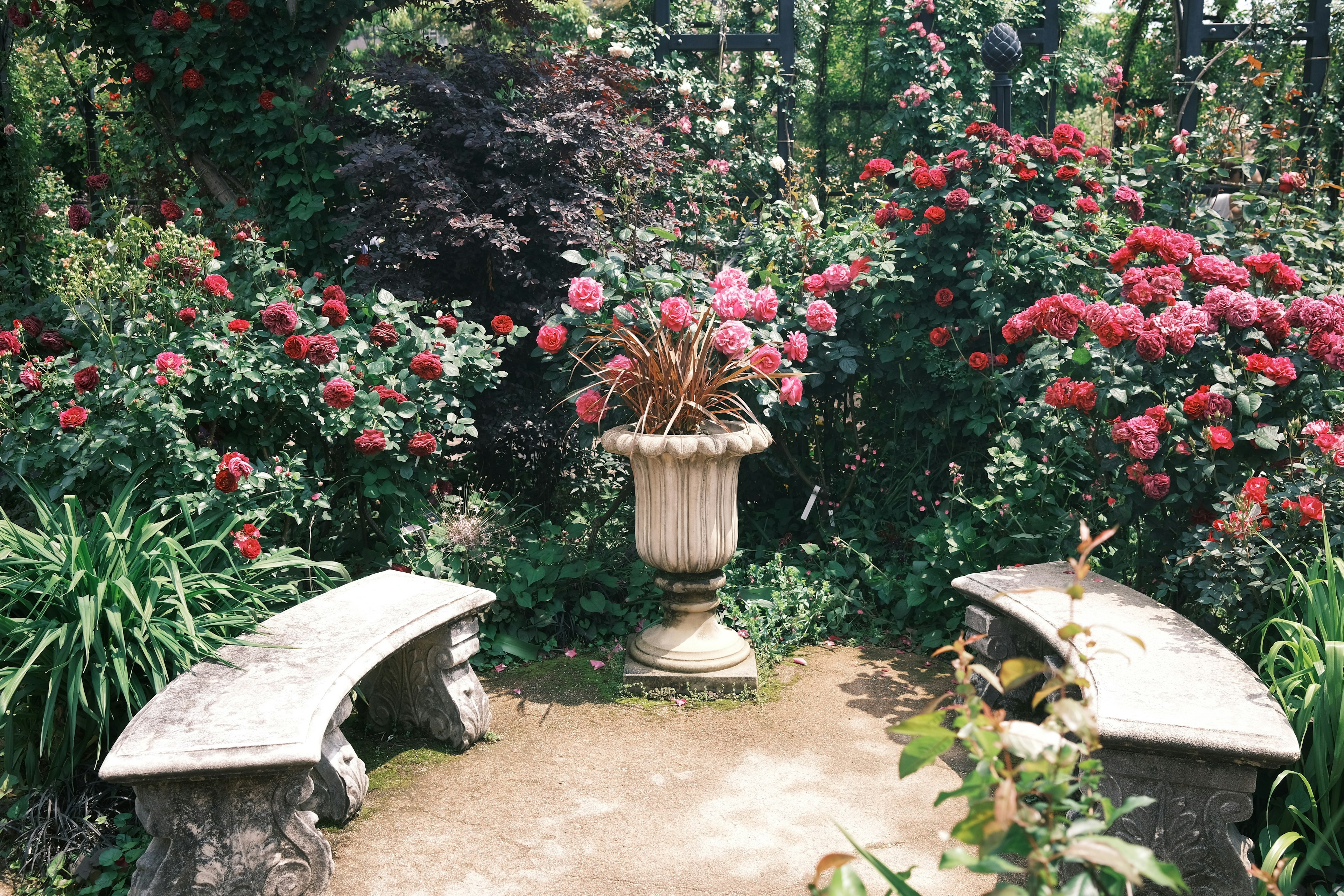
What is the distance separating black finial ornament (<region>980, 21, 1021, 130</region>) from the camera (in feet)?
21.1

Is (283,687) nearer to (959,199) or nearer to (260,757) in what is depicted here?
(260,757)

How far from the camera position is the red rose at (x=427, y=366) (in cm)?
372

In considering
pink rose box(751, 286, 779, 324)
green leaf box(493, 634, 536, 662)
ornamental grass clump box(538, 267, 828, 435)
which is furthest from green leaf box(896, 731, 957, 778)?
green leaf box(493, 634, 536, 662)

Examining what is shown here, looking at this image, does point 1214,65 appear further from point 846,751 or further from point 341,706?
point 341,706

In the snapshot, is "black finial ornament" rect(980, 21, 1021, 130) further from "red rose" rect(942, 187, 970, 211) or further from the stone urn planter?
the stone urn planter

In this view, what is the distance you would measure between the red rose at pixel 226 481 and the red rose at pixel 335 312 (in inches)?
27.7

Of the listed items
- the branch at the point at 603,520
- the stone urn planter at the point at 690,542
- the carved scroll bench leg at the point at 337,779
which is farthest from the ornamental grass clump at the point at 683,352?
the carved scroll bench leg at the point at 337,779

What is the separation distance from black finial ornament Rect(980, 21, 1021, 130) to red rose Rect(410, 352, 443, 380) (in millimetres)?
4273

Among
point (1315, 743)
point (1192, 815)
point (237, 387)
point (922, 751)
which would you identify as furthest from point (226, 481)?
point (1315, 743)

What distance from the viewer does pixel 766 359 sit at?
3879 millimetres

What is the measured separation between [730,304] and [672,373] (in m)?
0.35

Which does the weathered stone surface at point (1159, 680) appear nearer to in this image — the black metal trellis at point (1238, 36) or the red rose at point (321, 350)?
the red rose at point (321, 350)

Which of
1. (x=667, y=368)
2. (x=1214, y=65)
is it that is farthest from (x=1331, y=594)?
(x=1214, y=65)

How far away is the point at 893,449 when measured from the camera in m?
4.75
